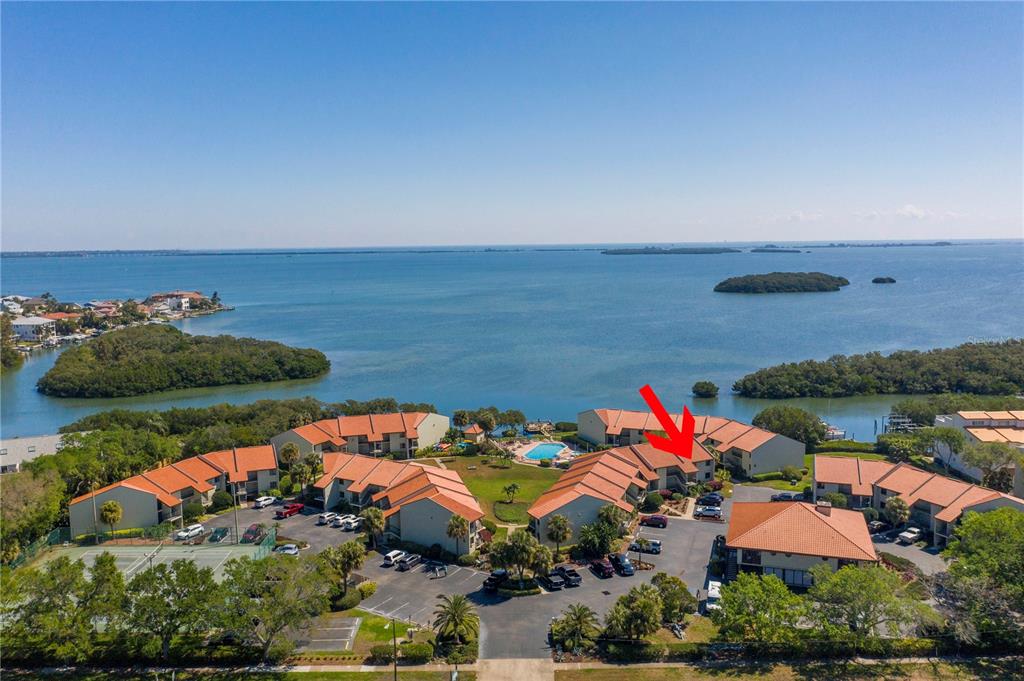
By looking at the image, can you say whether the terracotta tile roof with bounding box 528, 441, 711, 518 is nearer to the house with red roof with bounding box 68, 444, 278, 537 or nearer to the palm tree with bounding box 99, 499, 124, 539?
the house with red roof with bounding box 68, 444, 278, 537

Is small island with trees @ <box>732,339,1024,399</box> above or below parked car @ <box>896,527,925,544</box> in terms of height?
above

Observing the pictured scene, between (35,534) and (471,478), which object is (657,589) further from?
(35,534)

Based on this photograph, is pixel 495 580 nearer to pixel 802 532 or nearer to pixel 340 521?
pixel 340 521

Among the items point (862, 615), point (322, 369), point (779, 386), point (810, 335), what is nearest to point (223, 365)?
point (322, 369)

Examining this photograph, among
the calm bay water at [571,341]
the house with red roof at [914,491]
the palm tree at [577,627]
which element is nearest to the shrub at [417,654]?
the palm tree at [577,627]

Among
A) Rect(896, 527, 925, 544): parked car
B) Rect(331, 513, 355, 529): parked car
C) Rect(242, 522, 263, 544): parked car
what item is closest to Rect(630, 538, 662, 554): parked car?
Rect(896, 527, 925, 544): parked car

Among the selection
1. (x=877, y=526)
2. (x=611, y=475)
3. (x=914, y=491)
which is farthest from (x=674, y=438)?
(x=914, y=491)

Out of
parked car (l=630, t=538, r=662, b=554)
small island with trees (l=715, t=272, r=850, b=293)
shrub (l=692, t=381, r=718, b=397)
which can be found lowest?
parked car (l=630, t=538, r=662, b=554)
